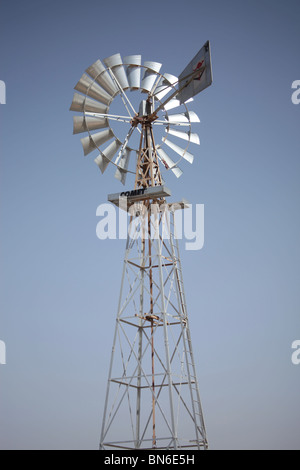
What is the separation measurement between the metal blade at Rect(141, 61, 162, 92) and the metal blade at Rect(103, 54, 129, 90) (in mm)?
833

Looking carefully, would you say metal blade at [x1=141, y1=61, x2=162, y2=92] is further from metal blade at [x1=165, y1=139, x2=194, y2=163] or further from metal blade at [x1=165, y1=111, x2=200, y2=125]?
metal blade at [x1=165, y1=139, x2=194, y2=163]

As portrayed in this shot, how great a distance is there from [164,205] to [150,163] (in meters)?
1.79

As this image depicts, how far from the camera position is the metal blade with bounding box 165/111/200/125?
21875 mm

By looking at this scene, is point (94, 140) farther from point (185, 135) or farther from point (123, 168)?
point (185, 135)

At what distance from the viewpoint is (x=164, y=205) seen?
20.3m

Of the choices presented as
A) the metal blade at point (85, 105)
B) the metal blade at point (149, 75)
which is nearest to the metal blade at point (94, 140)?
the metal blade at point (85, 105)

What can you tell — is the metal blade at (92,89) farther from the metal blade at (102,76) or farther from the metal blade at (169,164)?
the metal blade at (169,164)

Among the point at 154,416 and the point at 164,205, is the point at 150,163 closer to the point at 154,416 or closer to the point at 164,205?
the point at 164,205

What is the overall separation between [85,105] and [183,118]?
4172 mm

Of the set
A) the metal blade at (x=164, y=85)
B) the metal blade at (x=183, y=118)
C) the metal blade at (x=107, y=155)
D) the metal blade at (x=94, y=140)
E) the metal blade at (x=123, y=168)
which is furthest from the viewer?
the metal blade at (x=183, y=118)

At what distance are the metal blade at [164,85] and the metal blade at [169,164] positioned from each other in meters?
2.19

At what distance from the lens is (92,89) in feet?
66.3

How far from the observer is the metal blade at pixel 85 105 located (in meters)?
20.0
